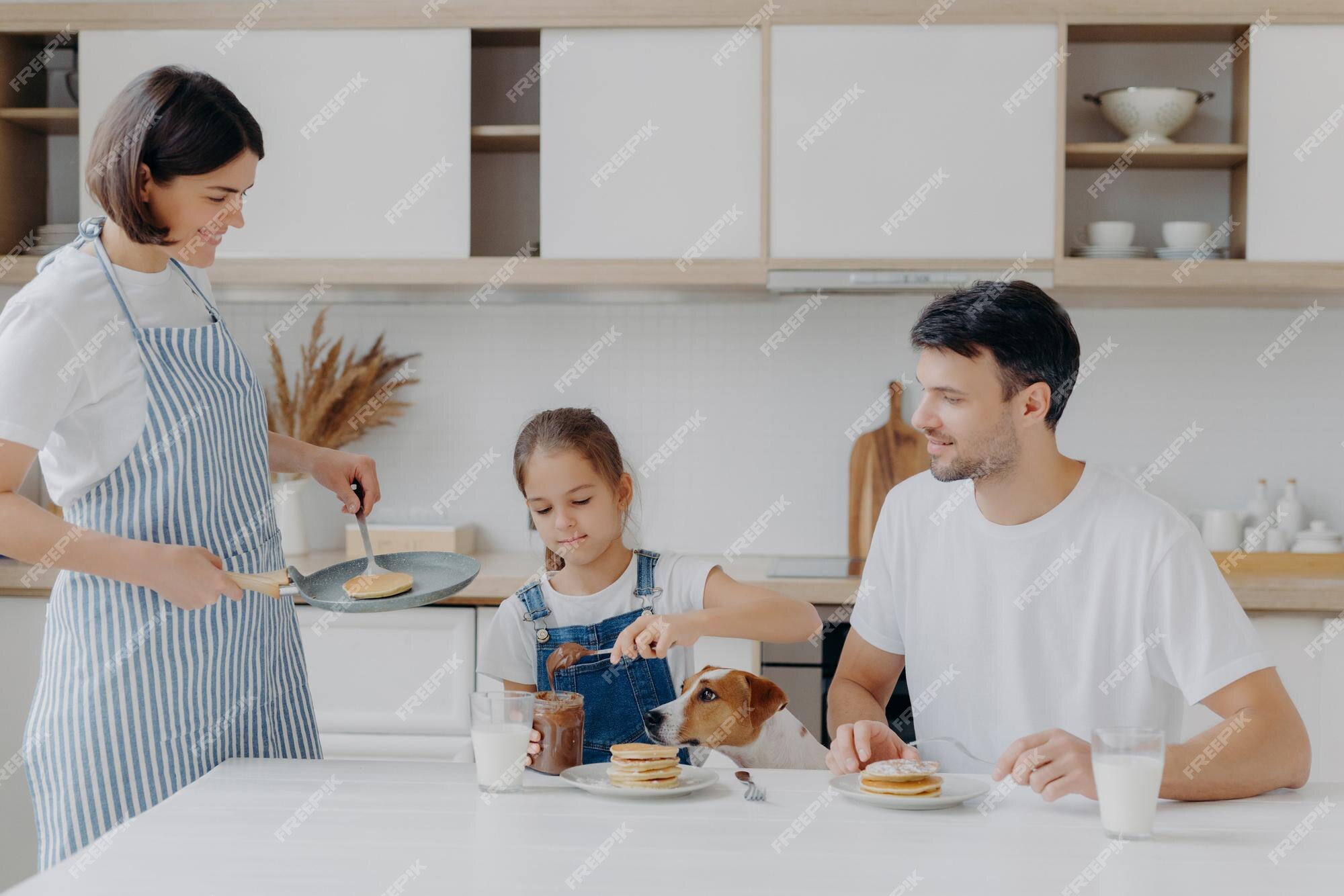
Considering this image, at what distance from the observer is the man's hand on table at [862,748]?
1.33m

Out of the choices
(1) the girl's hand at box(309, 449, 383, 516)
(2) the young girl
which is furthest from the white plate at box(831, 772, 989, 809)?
(1) the girl's hand at box(309, 449, 383, 516)

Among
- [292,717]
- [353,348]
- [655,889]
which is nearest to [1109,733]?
[655,889]

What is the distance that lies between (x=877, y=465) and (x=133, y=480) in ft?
6.64

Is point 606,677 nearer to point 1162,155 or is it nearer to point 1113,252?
point 1113,252

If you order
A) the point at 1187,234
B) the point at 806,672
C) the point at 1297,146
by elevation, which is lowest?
the point at 806,672

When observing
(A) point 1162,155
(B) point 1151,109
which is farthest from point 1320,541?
(B) point 1151,109

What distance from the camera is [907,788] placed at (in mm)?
1205

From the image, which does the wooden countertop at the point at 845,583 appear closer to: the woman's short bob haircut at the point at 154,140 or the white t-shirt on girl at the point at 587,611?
the white t-shirt on girl at the point at 587,611

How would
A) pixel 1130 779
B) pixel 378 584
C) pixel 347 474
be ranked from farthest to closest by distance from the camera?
pixel 347 474
pixel 378 584
pixel 1130 779

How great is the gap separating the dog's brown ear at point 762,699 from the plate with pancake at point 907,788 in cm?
25

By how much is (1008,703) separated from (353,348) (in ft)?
7.13

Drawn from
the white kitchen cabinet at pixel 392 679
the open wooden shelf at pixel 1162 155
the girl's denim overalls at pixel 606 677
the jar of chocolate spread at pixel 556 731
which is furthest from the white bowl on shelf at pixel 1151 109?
the jar of chocolate spread at pixel 556 731

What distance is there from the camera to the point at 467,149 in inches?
112

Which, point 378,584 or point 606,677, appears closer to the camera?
point 378,584
